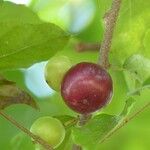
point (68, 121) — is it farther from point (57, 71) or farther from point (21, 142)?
point (21, 142)

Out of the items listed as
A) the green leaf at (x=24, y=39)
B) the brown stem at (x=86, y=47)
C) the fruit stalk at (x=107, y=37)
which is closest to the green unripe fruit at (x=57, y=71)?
the green leaf at (x=24, y=39)

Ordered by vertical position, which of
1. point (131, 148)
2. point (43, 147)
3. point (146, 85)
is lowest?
point (131, 148)

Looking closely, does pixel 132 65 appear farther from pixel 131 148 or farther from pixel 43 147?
pixel 131 148

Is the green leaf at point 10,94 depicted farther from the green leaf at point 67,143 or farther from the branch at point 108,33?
the branch at point 108,33

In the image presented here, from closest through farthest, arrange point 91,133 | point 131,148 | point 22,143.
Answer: point 91,133 < point 22,143 < point 131,148

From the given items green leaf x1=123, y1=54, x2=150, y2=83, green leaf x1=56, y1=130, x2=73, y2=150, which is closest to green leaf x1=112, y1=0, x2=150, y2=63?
green leaf x1=123, y1=54, x2=150, y2=83

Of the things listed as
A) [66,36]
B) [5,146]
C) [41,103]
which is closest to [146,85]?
[66,36]

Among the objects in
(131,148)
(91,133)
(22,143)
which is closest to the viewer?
(91,133)

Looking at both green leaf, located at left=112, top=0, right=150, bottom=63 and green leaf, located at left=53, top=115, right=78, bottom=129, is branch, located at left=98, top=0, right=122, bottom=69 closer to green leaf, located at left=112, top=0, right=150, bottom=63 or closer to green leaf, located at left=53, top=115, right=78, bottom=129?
green leaf, located at left=53, top=115, right=78, bottom=129
